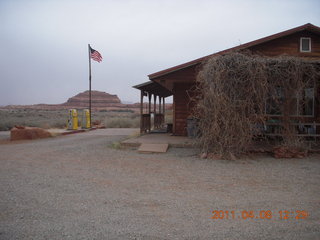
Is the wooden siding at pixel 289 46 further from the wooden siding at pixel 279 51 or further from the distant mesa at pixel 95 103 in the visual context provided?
the distant mesa at pixel 95 103

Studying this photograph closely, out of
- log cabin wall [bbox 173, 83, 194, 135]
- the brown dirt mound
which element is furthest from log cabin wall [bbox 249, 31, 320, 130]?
the brown dirt mound

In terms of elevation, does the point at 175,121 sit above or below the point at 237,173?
above

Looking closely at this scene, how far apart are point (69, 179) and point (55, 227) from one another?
2.44 m

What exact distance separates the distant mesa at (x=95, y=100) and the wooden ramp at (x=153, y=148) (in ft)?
327

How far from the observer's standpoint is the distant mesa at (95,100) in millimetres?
108650

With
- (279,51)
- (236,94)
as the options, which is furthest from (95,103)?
(236,94)

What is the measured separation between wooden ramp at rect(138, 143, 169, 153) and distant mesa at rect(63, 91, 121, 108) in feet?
327

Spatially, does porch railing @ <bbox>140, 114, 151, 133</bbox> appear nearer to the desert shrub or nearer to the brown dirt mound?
the brown dirt mound

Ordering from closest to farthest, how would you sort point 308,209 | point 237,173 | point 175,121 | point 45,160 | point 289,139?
A: point 308,209 < point 237,173 < point 45,160 < point 289,139 < point 175,121

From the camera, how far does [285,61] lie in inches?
316

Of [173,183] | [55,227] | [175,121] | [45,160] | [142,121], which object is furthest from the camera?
[142,121]

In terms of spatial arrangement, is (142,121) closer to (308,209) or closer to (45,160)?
(45,160)

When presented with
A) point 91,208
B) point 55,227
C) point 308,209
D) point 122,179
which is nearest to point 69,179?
point 122,179

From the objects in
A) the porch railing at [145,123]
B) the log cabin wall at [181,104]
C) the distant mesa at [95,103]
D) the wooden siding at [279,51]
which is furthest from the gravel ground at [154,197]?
the distant mesa at [95,103]
